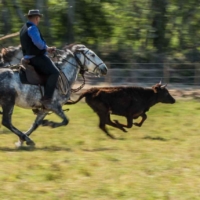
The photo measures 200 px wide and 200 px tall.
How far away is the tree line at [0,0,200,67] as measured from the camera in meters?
26.6

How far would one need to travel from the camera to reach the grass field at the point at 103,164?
7.86 meters

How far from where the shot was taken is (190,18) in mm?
26719

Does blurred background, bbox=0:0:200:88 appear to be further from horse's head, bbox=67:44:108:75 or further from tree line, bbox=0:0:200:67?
horse's head, bbox=67:44:108:75

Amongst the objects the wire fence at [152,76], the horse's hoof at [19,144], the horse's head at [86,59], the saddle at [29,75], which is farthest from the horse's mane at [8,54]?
the wire fence at [152,76]

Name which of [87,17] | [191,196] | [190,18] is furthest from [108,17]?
[191,196]

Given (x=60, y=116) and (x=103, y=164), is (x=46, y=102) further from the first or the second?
(x=103, y=164)

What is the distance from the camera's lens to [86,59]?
1229 cm

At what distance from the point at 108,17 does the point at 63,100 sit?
17321 millimetres

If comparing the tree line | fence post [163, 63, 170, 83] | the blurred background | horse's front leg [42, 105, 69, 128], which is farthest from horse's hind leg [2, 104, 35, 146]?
the tree line

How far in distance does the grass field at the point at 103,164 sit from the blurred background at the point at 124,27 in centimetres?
1191

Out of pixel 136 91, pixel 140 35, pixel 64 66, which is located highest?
pixel 64 66

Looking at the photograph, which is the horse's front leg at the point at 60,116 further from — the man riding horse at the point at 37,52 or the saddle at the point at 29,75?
the saddle at the point at 29,75

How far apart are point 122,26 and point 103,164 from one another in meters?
19.5

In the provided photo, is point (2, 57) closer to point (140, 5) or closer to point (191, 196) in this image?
point (191, 196)
